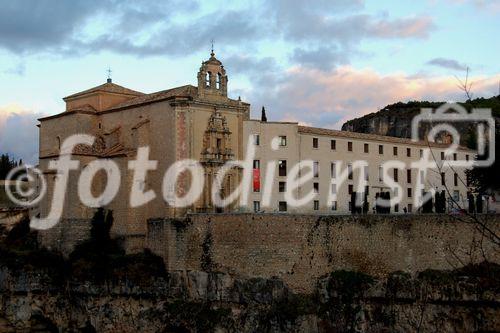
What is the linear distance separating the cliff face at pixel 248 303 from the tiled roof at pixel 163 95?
1030 cm

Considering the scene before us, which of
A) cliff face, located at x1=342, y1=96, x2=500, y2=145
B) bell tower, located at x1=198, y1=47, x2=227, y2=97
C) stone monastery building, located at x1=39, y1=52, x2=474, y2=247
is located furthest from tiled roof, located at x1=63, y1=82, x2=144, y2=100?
cliff face, located at x1=342, y1=96, x2=500, y2=145

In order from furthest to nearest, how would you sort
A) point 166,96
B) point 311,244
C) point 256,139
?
1. point 256,139
2. point 166,96
3. point 311,244

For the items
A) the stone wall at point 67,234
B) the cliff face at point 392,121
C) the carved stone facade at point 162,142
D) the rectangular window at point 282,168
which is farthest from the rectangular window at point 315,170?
the cliff face at point 392,121

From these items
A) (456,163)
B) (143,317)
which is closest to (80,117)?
(143,317)

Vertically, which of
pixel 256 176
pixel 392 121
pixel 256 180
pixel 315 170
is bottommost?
pixel 256 180

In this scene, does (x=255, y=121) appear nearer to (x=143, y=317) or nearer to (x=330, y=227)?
(x=330, y=227)

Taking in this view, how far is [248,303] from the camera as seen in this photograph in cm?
3669

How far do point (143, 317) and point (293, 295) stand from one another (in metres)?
8.50

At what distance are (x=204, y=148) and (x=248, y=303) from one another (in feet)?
31.7

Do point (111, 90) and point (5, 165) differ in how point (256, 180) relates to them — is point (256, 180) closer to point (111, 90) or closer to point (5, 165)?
point (111, 90)

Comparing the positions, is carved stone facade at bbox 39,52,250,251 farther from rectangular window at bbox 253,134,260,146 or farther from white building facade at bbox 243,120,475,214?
white building facade at bbox 243,120,475,214

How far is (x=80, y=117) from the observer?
45531 mm

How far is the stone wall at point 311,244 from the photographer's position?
3497 cm

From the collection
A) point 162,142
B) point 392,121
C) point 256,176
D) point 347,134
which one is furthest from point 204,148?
point 392,121
